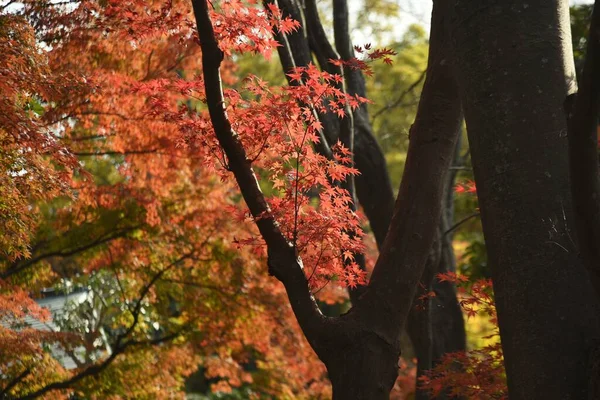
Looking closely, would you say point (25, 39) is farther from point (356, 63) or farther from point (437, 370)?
point (437, 370)

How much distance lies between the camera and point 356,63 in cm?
382

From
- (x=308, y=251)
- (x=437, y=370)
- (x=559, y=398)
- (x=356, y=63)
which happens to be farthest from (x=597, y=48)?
(x=437, y=370)

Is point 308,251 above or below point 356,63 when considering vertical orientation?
below

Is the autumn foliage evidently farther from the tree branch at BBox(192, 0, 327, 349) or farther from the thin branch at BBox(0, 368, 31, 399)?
the tree branch at BBox(192, 0, 327, 349)

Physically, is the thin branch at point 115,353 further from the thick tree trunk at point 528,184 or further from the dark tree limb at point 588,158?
the dark tree limb at point 588,158

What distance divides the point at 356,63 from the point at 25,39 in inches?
83.4

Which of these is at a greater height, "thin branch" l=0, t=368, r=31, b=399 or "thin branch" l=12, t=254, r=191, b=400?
"thin branch" l=12, t=254, r=191, b=400

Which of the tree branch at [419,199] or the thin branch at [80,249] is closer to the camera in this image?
the tree branch at [419,199]

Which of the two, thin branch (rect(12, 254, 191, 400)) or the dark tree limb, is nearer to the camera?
the dark tree limb

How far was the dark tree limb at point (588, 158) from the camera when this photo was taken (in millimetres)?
2229

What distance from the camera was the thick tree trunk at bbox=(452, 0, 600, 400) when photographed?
2.89 metres

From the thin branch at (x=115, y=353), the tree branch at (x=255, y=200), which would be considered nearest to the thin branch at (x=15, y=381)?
the thin branch at (x=115, y=353)

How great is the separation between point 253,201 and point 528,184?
1.28 m

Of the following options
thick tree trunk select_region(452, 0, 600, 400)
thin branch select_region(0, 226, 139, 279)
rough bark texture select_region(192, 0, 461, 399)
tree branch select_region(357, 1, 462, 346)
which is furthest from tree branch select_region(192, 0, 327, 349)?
thin branch select_region(0, 226, 139, 279)
